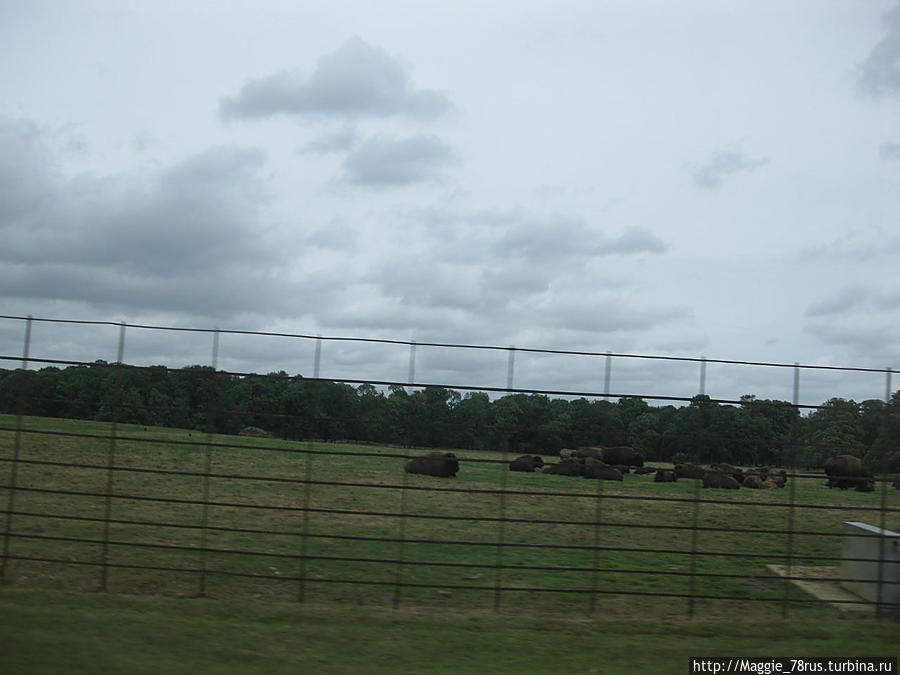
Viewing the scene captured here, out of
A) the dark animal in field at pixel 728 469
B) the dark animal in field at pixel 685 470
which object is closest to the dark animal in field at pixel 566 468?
the dark animal in field at pixel 685 470

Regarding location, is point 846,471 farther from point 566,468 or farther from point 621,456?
point 566,468

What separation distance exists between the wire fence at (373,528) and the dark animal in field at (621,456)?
0.21 metres

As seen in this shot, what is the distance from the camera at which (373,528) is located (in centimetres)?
1074

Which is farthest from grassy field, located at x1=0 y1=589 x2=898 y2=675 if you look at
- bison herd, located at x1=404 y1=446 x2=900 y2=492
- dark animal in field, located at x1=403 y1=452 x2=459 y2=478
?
bison herd, located at x1=404 y1=446 x2=900 y2=492

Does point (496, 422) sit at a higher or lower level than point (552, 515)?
higher

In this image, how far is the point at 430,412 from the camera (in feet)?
26.2

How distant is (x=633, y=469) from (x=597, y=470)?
1.20 metres

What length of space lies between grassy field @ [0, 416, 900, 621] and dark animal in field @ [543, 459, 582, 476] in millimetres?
111

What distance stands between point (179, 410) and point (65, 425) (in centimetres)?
199

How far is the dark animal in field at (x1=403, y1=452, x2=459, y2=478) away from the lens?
7922 millimetres

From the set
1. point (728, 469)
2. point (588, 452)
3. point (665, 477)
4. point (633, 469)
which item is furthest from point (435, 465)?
point (728, 469)

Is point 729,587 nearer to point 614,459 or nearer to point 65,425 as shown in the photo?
point 614,459

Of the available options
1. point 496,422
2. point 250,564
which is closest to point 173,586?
point 250,564

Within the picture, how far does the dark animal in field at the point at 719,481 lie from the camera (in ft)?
31.1
